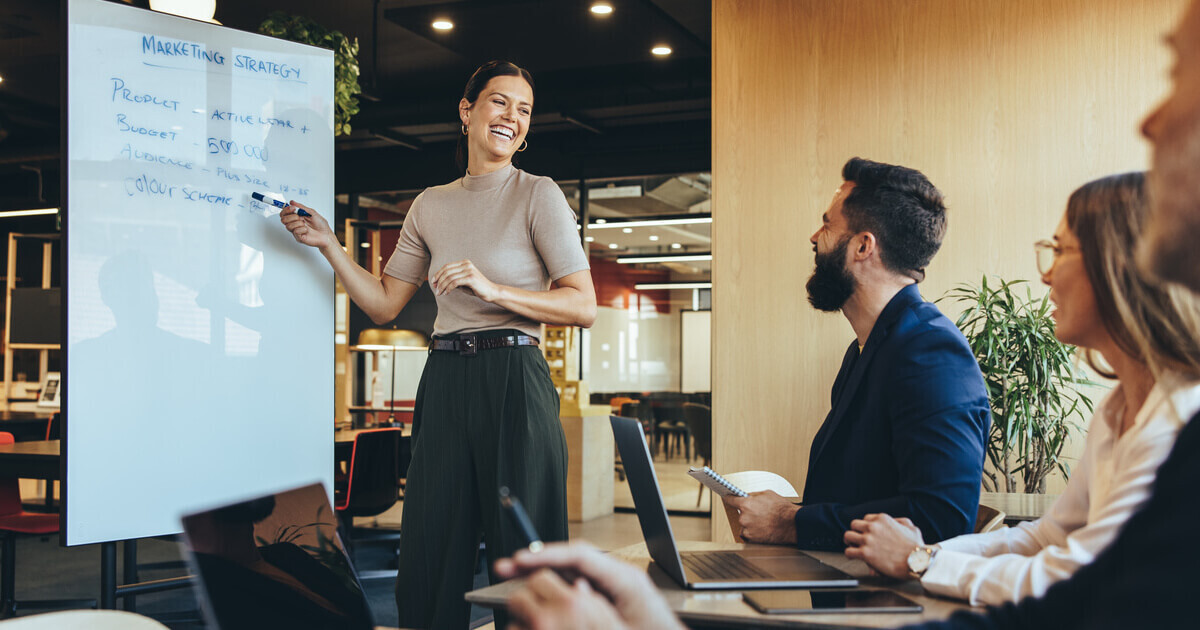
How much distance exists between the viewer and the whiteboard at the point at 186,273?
2303 millimetres

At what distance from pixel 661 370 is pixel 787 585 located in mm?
7465

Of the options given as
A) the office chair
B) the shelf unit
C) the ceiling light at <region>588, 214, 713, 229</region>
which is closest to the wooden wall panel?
the office chair

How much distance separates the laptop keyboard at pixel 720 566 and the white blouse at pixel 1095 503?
263 millimetres

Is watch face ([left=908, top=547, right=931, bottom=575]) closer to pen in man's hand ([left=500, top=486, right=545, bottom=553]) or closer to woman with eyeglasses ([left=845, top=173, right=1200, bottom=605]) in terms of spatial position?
woman with eyeglasses ([left=845, top=173, right=1200, bottom=605])

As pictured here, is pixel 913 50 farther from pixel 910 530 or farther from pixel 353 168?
pixel 353 168

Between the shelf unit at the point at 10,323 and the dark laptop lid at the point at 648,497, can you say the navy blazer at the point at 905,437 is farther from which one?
the shelf unit at the point at 10,323

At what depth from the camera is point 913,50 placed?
4.42m

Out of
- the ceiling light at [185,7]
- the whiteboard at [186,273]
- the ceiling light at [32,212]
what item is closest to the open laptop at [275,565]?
the whiteboard at [186,273]

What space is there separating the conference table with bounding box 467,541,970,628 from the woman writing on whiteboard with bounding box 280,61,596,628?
2.64ft

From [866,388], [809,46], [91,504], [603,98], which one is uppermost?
[603,98]

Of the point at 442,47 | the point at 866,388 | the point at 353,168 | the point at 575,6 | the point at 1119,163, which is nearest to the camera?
the point at 866,388

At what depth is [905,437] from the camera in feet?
5.79

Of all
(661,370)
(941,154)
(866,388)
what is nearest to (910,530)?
(866,388)

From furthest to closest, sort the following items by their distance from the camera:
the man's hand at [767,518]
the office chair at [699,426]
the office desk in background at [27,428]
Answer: the office chair at [699,426], the office desk in background at [27,428], the man's hand at [767,518]
